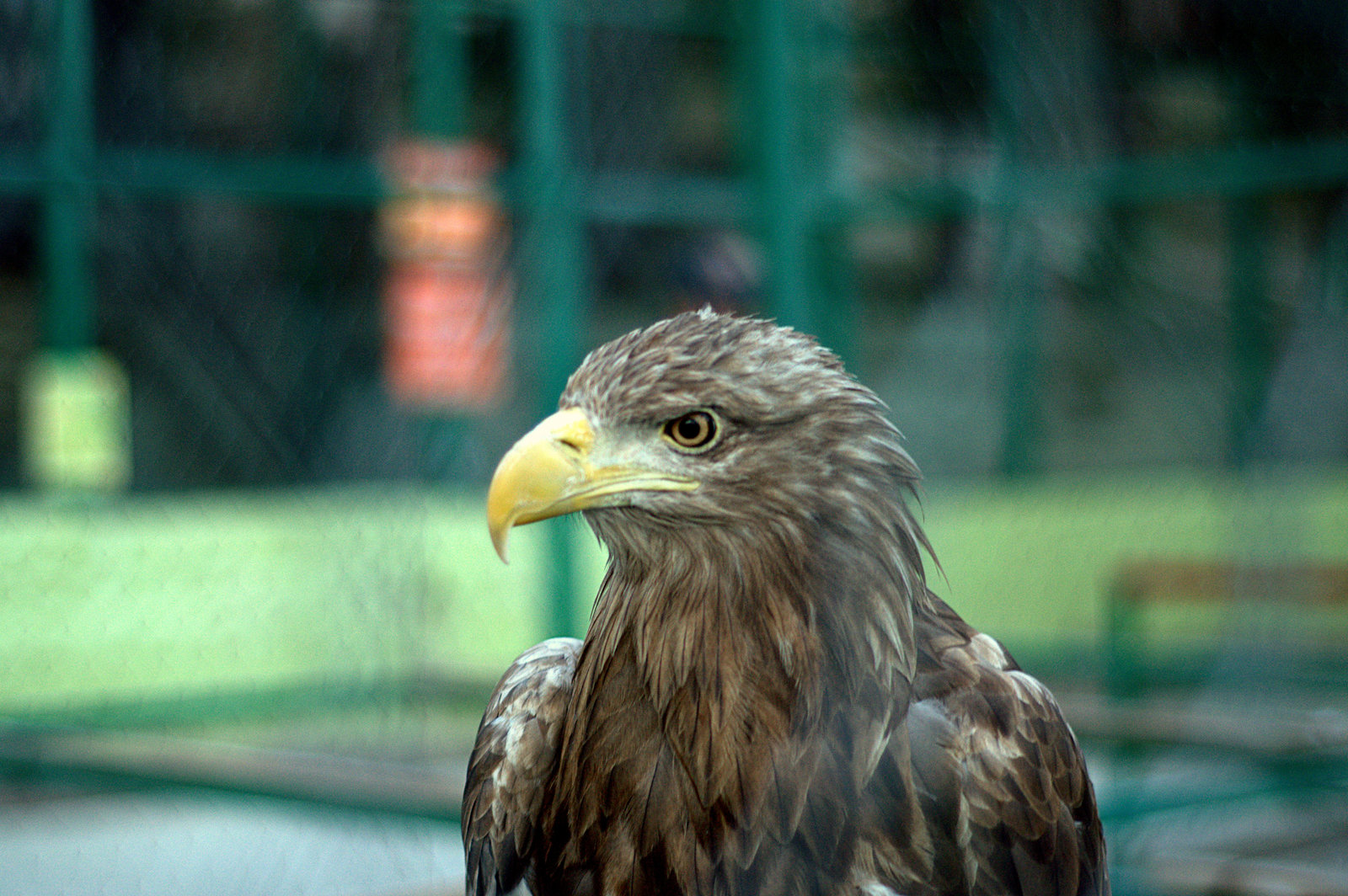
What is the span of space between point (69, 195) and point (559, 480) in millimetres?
4223

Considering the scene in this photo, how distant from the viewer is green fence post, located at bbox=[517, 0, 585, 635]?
15.5 feet

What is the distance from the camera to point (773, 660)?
181 centimetres

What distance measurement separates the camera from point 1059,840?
6.01 ft

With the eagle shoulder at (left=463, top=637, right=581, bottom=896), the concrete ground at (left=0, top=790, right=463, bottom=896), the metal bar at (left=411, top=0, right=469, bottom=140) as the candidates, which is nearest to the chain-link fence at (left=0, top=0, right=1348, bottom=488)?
the metal bar at (left=411, top=0, right=469, bottom=140)

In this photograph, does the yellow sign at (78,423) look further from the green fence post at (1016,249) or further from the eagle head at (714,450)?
the green fence post at (1016,249)

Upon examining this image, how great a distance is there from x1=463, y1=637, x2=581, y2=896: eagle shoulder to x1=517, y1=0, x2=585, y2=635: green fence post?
2.62 meters

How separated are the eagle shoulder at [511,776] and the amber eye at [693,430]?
43 cm

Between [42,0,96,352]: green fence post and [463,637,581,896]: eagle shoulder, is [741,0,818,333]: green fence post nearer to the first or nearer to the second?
[42,0,96,352]: green fence post

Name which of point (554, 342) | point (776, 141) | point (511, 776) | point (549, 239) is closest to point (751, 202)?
point (776, 141)

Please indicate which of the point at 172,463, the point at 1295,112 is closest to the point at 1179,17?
the point at 1295,112

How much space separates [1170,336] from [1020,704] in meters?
5.10

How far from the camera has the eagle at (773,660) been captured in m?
1.77

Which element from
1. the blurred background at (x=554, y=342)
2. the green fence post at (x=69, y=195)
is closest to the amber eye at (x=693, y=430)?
the blurred background at (x=554, y=342)

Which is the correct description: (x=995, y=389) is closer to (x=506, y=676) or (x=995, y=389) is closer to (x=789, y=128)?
(x=789, y=128)
